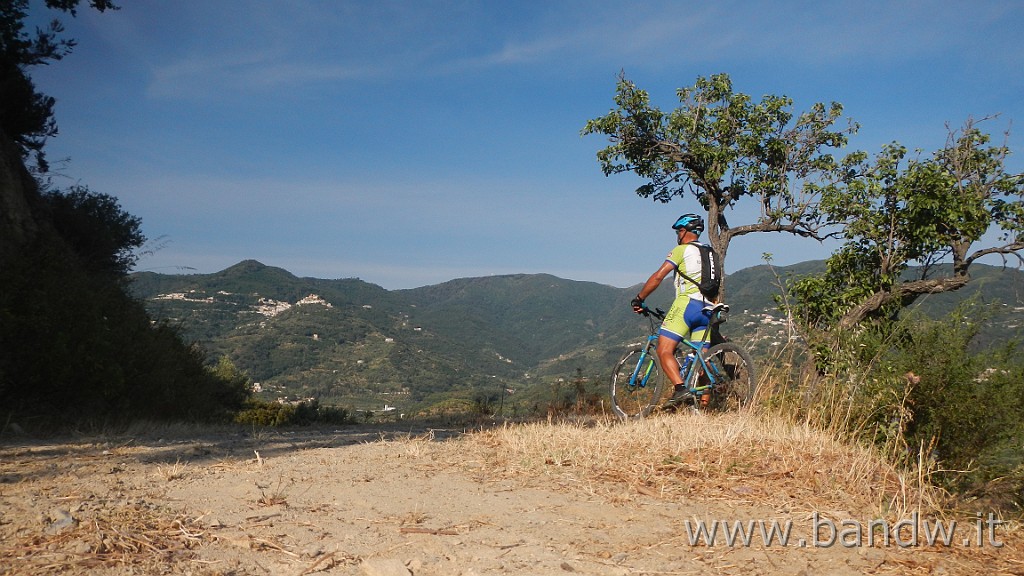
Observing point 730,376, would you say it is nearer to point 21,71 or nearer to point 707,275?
point 707,275

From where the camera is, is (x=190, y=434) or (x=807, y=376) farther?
(x=190, y=434)

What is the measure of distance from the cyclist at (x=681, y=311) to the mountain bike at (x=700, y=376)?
0.23 feet

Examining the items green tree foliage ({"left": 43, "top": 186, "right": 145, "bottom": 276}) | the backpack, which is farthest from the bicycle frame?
green tree foliage ({"left": 43, "top": 186, "right": 145, "bottom": 276})

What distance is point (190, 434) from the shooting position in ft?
25.6

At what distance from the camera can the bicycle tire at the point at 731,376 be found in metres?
7.20

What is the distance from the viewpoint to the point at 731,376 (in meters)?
7.74

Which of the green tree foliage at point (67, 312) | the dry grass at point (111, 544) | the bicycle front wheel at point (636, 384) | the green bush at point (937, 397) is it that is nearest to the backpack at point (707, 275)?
the bicycle front wheel at point (636, 384)

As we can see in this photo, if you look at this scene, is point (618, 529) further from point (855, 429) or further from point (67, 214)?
point (67, 214)

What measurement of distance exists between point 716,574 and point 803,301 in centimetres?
940

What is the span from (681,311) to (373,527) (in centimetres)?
497

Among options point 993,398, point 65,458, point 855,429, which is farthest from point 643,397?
point 65,458

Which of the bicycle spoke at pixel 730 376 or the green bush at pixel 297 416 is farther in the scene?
the green bush at pixel 297 416

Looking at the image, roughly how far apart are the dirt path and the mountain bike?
10.8ft

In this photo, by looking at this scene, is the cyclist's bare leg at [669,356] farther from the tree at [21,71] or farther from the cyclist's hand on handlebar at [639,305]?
the tree at [21,71]
